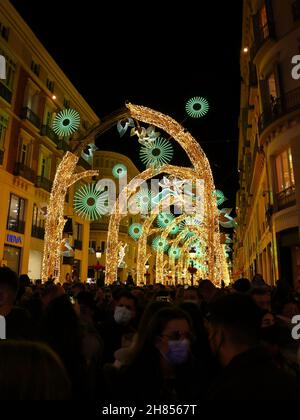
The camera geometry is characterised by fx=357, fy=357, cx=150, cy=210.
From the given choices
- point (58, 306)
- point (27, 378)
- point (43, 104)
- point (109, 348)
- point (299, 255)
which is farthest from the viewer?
point (43, 104)

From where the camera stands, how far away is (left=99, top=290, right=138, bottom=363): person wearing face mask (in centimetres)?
482

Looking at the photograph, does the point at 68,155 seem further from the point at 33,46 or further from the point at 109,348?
the point at 33,46

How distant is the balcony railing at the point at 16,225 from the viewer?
26.1 meters

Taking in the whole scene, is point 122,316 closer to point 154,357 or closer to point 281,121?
point 154,357

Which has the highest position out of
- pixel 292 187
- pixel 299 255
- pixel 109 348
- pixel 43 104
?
pixel 43 104

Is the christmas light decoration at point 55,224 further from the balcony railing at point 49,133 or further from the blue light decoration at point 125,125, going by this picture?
the balcony railing at point 49,133

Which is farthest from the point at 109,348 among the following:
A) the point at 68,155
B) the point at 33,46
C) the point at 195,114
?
the point at 33,46

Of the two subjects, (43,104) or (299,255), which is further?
(43,104)

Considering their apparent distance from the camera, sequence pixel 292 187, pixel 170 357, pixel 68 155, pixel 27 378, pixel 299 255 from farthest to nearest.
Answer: pixel 299 255 < pixel 292 187 < pixel 68 155 < pixel 170 357 < pixel 27 378

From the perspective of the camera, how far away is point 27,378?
143 cm

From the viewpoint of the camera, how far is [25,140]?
28.6 metres

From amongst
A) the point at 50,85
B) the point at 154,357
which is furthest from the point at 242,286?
the point at 50,85

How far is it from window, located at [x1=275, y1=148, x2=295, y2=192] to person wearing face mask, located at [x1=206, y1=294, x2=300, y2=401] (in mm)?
16430
